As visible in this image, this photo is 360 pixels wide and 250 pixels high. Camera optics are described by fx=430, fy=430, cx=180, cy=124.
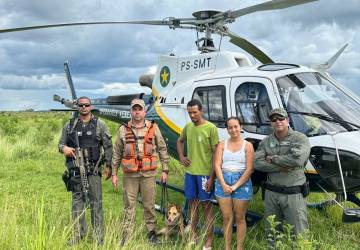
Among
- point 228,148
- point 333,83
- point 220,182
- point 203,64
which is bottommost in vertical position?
point 220,182

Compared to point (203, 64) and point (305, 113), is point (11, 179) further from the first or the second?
point (305, 113)

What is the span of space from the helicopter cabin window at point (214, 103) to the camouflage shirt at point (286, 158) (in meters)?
1.34

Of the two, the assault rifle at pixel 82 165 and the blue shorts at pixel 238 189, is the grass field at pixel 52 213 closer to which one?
the assault rifle at pixel 82 165

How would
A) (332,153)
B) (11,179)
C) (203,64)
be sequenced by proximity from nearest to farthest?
Answer: 1. (332,153)
2. (203,64)
3. (11,179)

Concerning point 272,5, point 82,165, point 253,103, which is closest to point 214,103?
point 253,103

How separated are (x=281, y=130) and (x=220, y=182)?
2.84 ft

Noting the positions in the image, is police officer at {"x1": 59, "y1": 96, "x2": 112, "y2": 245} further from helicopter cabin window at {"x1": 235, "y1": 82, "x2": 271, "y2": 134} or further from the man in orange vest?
helicopter cabin window at {"x1": 235, "y1": 82, "x2": 271, "y2": 134}

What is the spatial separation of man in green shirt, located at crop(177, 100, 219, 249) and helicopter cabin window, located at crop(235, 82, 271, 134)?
2.19 ft

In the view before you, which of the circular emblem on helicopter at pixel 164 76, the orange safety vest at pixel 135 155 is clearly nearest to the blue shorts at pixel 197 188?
the orange safety vest at pixel 135 155

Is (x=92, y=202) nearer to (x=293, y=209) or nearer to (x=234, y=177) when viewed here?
(x=234, y=177)

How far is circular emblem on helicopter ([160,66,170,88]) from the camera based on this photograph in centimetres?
766

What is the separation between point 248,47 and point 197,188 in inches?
119

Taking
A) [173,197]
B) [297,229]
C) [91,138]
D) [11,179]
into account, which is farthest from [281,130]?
[11,179]

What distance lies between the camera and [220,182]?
4707 millimetres
